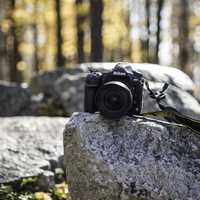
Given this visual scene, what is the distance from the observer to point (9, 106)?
1009 centimetres

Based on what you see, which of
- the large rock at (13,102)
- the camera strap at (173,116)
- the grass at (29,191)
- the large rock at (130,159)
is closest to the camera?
the large rock at (130,159)

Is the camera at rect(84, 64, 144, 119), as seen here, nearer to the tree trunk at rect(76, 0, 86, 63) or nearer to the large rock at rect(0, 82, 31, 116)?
the large rock at rect(0, 82, 31, 116)

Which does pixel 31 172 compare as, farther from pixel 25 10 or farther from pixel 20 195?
pixel 25 10

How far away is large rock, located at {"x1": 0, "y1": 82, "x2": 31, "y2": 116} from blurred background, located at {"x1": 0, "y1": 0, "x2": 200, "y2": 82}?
11.4 feet

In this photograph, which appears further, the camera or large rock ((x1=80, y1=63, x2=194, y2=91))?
large rock ((x1=80, y1=63, x2=194, y2=91))

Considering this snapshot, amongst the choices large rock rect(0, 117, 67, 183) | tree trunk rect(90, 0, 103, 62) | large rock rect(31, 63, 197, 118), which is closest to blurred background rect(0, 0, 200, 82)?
tree trunk rect(90, 0, 103, 62)

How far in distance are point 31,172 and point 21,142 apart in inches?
28.7

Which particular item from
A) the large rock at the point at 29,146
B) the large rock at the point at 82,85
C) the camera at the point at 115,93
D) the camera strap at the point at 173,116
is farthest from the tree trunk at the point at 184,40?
the camera at the point at 115,93

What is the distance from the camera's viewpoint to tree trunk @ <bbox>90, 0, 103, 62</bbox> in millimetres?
12688

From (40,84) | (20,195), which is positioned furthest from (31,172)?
(40,84)

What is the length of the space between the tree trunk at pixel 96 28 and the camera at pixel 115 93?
→ 8.63m

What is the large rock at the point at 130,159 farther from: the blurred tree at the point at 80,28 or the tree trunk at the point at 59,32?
the tree trunk at the point at 59,32

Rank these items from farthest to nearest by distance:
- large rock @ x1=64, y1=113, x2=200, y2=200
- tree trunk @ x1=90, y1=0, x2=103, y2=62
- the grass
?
tree trunk @ x1=90, y1=0, x2=103, y2=62, the grass, large rock @ x1=64, y1=113, x2=200, y2=200

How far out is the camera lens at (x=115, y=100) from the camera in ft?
13.2
